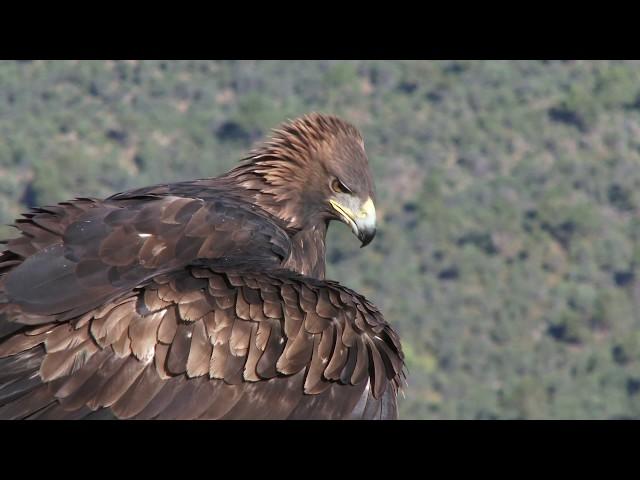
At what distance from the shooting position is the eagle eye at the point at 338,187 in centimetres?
680

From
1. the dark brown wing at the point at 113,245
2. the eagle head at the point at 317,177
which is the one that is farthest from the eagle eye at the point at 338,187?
the dark brown wing at the point at 113,245

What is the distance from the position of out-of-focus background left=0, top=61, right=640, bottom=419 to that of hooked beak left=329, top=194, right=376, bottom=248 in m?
22.1

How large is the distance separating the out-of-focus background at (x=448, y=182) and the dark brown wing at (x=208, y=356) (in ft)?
76.9

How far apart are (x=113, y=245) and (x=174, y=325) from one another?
2.01 ft

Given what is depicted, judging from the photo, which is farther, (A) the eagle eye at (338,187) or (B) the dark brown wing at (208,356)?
(A) the eagle eye at (338,187)

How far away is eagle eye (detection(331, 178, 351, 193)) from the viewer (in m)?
6.80

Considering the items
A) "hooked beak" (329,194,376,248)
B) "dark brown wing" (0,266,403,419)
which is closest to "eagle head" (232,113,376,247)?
"hooked beak" (329,194,376,248)

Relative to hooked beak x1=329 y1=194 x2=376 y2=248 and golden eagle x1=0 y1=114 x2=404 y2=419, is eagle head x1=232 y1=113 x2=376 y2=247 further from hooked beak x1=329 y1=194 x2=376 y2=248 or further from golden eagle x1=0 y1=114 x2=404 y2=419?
golden eagle x1=0 y1=114 x2=404 y2=419

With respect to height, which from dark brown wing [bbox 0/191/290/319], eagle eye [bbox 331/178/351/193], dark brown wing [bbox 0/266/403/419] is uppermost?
eagle eye [bbox 331/178/351/193]

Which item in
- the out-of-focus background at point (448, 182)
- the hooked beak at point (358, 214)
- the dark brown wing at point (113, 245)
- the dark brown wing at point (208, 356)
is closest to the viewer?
the dark brown wing at point (208, 356)

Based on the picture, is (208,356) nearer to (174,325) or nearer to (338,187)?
(174,325)

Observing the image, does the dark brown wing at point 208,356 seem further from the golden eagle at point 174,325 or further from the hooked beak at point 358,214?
the hooked beak at point 358,214

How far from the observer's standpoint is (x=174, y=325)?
5098 mm

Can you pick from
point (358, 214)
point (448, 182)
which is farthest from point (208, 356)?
point (448, 182)
